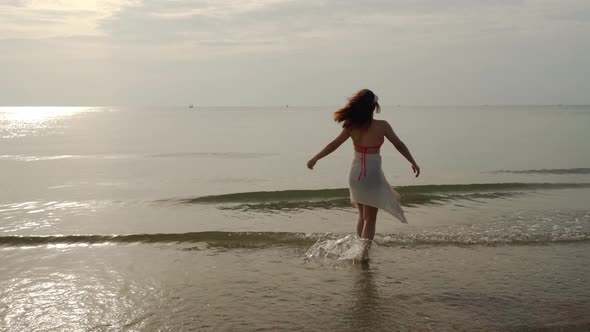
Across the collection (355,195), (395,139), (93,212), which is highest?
(395,139)

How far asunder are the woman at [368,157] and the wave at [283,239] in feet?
3.85

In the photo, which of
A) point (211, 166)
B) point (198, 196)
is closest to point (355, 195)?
point (198, 196)

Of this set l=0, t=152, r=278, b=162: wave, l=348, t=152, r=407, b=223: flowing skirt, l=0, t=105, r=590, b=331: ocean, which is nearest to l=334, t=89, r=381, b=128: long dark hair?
l=348, t=152, r=407, b=223: flowing skirt

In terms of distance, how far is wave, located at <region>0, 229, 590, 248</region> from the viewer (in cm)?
838

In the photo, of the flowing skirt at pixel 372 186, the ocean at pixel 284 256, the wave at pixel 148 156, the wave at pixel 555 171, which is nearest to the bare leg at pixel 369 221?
the flowing skirt at pixel 372 186

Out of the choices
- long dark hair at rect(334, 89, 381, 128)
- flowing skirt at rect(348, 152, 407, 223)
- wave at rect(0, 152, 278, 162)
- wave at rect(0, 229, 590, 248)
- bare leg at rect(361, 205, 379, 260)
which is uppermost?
long dark hair at rect(334, 89, 381, 128)

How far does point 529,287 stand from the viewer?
6.09 metres

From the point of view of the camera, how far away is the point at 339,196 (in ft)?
45.6

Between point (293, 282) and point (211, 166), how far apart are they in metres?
15.3

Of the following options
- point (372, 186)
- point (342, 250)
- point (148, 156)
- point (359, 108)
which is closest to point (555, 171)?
point (342, 250)

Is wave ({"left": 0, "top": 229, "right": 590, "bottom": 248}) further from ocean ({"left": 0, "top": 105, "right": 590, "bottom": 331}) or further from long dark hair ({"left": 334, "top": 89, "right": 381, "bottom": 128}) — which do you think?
long dark hair ({"left": 334, "top": 89, "right": 381, "bottom": 128})

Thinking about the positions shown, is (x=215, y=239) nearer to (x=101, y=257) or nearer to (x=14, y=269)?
(x=101, y=257)

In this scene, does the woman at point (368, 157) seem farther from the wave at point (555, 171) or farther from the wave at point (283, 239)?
the wave at point (555, 171)

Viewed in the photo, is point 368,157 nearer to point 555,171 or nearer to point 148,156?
point 555,171
